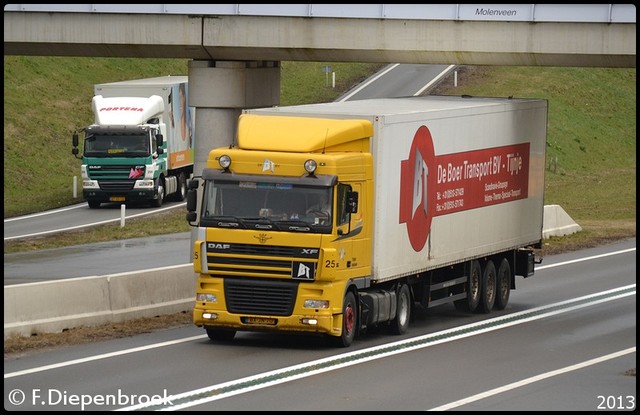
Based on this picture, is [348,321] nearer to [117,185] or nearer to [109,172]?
[109,172]

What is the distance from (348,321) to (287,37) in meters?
10.8

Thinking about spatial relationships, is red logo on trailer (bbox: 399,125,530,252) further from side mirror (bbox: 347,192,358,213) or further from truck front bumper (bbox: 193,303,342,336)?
truck front bumper (bbox: 193,303,342,336)

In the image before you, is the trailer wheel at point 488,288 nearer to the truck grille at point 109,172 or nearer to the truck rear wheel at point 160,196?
the truck grille at point 109,172

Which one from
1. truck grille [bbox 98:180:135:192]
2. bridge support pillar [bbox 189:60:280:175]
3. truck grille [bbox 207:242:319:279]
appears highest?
bridge support pillar [bbox 189:60:280:175]

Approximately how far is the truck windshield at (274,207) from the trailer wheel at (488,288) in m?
6.52

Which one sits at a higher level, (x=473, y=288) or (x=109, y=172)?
(x=473, y=288)

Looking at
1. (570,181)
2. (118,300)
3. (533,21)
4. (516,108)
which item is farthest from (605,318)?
(570,181)

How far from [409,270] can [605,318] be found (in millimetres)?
4588

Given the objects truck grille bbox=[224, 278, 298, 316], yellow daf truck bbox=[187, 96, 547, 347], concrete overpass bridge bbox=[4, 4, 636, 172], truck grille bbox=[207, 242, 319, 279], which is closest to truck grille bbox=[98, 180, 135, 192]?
concrete overpass bridge bbox=[4, 4, 636, 172]

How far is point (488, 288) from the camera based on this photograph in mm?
27062

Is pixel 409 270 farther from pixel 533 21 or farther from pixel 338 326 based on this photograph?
pixel 533 21

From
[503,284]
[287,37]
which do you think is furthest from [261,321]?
[287,37]

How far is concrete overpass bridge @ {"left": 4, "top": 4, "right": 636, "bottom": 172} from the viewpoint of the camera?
95.9ft

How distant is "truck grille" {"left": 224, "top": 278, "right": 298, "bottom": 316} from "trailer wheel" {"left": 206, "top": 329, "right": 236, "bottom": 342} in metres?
0.82
